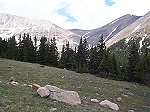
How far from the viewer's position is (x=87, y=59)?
4195 inches

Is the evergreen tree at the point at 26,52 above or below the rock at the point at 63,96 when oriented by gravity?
above

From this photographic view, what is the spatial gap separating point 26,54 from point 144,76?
37.2 m

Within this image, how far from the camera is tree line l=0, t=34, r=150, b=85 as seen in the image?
272ft

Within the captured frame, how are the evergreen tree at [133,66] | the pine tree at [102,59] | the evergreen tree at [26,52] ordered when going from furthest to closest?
the evergreen tree at [26,52] → the pine tree at [102,59] → the evergreen tree at [133,66]

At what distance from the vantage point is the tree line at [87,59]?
272ft

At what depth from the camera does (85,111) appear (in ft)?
70.1

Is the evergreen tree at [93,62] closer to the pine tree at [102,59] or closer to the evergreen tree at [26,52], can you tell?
the pine tree at [102,59]

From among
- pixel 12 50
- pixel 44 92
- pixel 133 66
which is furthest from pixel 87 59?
pixel 44 92

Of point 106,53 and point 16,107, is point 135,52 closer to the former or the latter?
point 106,53

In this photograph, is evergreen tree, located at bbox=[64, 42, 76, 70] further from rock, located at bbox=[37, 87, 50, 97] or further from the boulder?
rock, located at bbox=[37, 87, 50, 97]

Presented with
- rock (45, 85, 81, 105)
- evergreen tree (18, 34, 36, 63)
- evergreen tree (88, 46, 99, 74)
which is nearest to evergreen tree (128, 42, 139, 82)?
evergreen tree (88, 46, 99, 74)

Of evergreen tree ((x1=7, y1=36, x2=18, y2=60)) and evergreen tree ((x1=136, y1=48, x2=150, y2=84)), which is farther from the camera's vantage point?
evergreen tree ((x1=7, y1=36, x2=18, y2=60))

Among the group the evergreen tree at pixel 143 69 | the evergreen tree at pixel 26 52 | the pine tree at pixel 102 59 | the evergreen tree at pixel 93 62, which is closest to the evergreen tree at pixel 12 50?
the evergreen tree at pixel 26 52

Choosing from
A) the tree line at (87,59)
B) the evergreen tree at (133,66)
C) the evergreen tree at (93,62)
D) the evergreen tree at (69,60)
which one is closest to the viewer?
the tree line at (87,59)
